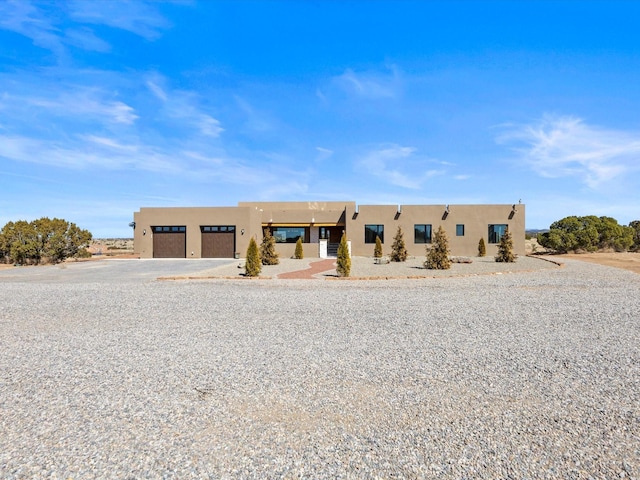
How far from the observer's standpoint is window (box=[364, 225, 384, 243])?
27172 millimetres

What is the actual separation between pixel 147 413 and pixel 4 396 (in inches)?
63.3

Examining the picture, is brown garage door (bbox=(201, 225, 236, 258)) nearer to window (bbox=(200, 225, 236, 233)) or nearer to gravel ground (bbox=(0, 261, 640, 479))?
window (bbox=(200, 225, 236, 233))

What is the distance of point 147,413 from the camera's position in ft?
10.9

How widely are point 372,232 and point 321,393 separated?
23.9 meters

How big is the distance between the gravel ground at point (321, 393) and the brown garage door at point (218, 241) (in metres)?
18.9

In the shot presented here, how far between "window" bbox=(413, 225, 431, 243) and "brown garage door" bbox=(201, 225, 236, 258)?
12.7 meters

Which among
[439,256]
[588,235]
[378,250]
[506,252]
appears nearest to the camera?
[439,256]

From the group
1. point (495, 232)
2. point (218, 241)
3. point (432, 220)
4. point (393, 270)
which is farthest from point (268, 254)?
point (495, 232)

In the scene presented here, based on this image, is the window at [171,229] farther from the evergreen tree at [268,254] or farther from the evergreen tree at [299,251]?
the evergreen tree at [268,254]

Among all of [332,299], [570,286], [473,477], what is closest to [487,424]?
[473,477]

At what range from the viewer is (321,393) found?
3727mm

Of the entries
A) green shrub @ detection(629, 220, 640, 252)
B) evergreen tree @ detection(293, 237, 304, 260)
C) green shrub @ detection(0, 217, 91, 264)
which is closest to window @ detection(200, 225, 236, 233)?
evergreen tree @ detection(293, 237, 304, 260)

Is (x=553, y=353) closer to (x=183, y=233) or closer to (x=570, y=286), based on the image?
(x=570, y=286)

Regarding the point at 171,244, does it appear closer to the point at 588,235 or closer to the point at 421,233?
the point at 421,233
